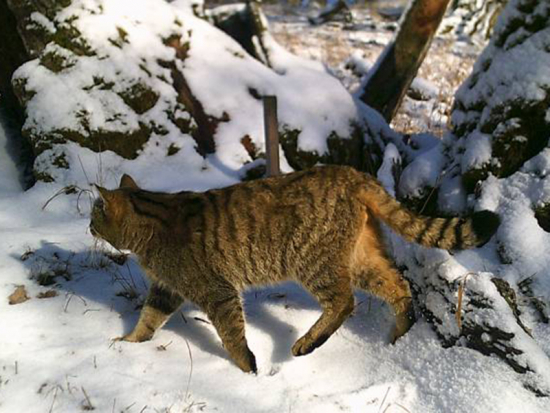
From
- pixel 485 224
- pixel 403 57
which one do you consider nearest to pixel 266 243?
pixel 485 224

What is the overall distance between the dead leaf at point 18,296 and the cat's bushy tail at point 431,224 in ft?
7.01

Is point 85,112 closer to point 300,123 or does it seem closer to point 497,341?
point 300,123

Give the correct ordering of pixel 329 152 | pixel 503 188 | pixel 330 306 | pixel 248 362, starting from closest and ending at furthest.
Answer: pixel 248 362
pixel 330 306
pixel 503 188
pixel 329 152

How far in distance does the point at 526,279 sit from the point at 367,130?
10.6 feet

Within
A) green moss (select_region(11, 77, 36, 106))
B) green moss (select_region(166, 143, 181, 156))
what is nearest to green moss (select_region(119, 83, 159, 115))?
green moss (select_region(166, 143, 181, 156))

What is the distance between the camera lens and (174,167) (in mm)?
4984

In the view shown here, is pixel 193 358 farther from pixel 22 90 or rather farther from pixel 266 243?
pixel 22 90

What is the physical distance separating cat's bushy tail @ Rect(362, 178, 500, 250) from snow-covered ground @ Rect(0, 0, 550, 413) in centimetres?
52

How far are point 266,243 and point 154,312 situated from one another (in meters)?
0.78

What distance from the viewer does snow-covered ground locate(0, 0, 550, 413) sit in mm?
2465

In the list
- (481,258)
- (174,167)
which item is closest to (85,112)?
(174,167)

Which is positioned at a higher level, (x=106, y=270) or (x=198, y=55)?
(x=198, y=55)

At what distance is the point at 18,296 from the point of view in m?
3.05

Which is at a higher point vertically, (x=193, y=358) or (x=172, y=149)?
(x=193, y=358)
